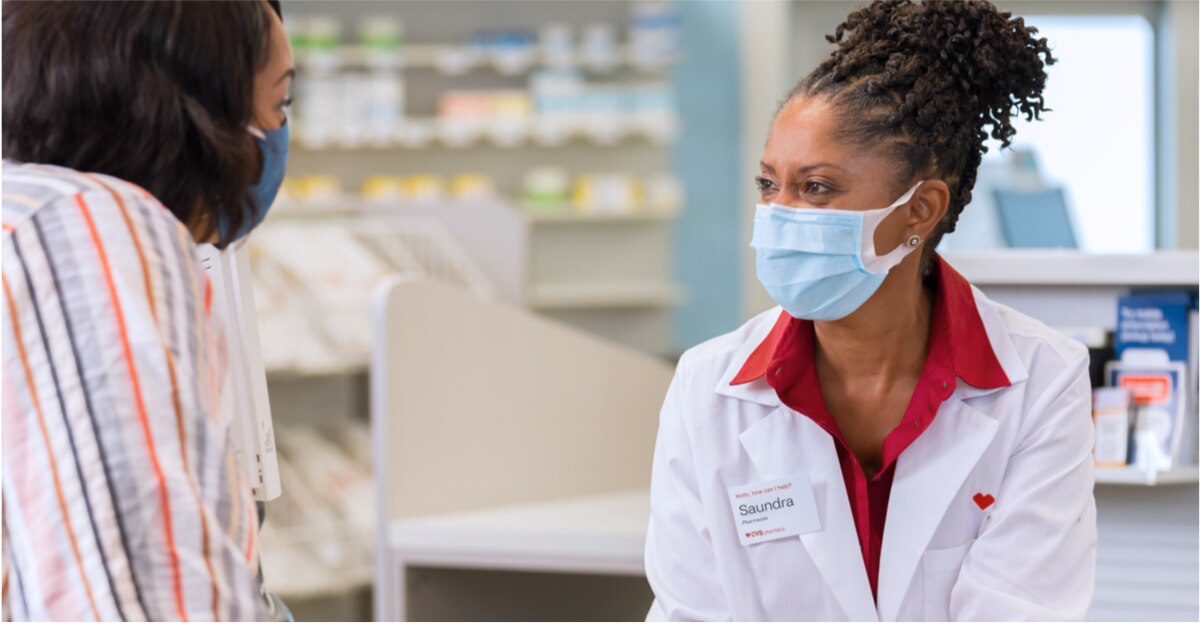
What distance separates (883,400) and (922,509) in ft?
0.56

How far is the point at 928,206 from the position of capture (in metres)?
1.71

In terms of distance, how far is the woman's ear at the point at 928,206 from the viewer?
5.55 feet

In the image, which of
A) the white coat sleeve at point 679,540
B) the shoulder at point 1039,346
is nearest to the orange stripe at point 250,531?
the white coat sleeve at point 679,540

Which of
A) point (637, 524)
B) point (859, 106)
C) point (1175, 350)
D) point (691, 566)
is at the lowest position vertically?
point (637, 524)

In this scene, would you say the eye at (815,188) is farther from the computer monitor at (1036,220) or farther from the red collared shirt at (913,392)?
the computer monitor at (1036,220)

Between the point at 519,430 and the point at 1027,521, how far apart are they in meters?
1.34

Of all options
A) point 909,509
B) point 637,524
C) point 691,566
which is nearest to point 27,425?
point 691,566

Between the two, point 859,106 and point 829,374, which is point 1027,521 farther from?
point 859,106

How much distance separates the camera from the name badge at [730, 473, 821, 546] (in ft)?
5.40

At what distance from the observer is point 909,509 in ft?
5.33

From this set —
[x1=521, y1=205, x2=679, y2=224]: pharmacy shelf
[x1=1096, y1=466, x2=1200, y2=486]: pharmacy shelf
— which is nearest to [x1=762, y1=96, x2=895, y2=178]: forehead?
[x1=1096, y1=466, x2=1200, y2=486]: pharmacy shelf

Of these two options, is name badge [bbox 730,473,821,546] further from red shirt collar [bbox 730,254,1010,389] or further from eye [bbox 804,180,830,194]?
eye [bbox 804,180,830,194]

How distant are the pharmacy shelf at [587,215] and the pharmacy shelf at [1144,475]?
464cm

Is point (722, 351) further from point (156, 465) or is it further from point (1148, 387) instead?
point (156, 465)
